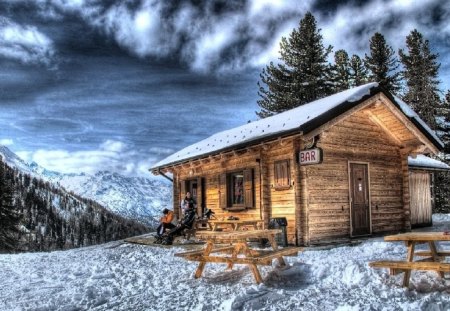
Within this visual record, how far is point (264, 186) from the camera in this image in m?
14.3

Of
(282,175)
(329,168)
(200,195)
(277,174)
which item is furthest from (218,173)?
(329,168)

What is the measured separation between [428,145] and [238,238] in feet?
35.3

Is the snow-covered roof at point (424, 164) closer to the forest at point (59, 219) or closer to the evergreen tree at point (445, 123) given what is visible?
the evergreen tree at point (445, 123)

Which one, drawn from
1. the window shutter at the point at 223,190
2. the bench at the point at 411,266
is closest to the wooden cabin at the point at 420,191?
the window shutter at the point at 223,190

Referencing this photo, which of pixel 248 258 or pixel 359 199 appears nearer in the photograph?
pixel 248 258

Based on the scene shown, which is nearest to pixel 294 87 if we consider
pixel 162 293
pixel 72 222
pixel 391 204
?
pixel 391 204

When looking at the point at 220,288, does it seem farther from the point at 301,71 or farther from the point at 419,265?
the point at 301,71

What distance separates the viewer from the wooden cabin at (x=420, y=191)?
18750mm

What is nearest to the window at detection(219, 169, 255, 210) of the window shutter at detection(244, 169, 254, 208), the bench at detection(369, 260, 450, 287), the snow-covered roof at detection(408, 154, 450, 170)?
the window shutter at detection(244, 169, 254, 208)

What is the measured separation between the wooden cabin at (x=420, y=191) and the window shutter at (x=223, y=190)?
328 inches

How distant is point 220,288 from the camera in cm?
691

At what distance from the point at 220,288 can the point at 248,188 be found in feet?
27.1

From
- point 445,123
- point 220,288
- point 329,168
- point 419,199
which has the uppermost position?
point 445,123

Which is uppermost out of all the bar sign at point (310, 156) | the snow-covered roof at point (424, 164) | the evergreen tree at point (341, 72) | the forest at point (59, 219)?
the evergreen tree at point (341, 72)
